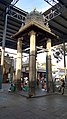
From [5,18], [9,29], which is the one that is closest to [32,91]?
[5,18]

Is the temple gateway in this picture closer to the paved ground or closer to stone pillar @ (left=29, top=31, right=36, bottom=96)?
stone pillar @ (left=29, top=31, right=36, bottom=96)

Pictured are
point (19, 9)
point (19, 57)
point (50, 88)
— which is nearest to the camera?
point (50, 88)

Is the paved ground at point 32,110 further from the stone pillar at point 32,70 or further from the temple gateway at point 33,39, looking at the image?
the stone pillar at point 32,70

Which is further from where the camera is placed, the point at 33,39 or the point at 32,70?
the point at 33,39

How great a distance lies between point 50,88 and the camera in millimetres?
16250

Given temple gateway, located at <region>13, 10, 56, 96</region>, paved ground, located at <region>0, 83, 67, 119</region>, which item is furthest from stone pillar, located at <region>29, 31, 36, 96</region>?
paved ground, located at <region>0, 83, 67, 119</region>

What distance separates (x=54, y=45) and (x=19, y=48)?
61.1ft

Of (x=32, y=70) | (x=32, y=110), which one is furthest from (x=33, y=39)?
(x=32, y=110)

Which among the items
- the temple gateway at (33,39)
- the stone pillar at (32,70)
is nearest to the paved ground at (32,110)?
the temple gateway at (33,39)

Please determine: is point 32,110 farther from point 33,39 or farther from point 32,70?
point 33,39

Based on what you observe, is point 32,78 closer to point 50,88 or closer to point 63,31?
point 50,88

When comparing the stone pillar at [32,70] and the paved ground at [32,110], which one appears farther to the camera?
the stone pillar at [32,70]

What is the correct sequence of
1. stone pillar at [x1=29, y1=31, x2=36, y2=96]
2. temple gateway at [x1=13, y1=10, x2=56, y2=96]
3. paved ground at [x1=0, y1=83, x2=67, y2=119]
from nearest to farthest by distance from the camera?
1. paved ground at [x1=0, y1=83, x2=67, y2=119]
2. stone pillar at [x1=29, y1=31, x2=36, y2=96]
3. temple gateway at [x1=13, y1=10, x2=56, y2=96]

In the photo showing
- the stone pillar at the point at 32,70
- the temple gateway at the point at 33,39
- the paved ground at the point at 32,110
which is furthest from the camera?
the temple gateway at the point at 33,39
